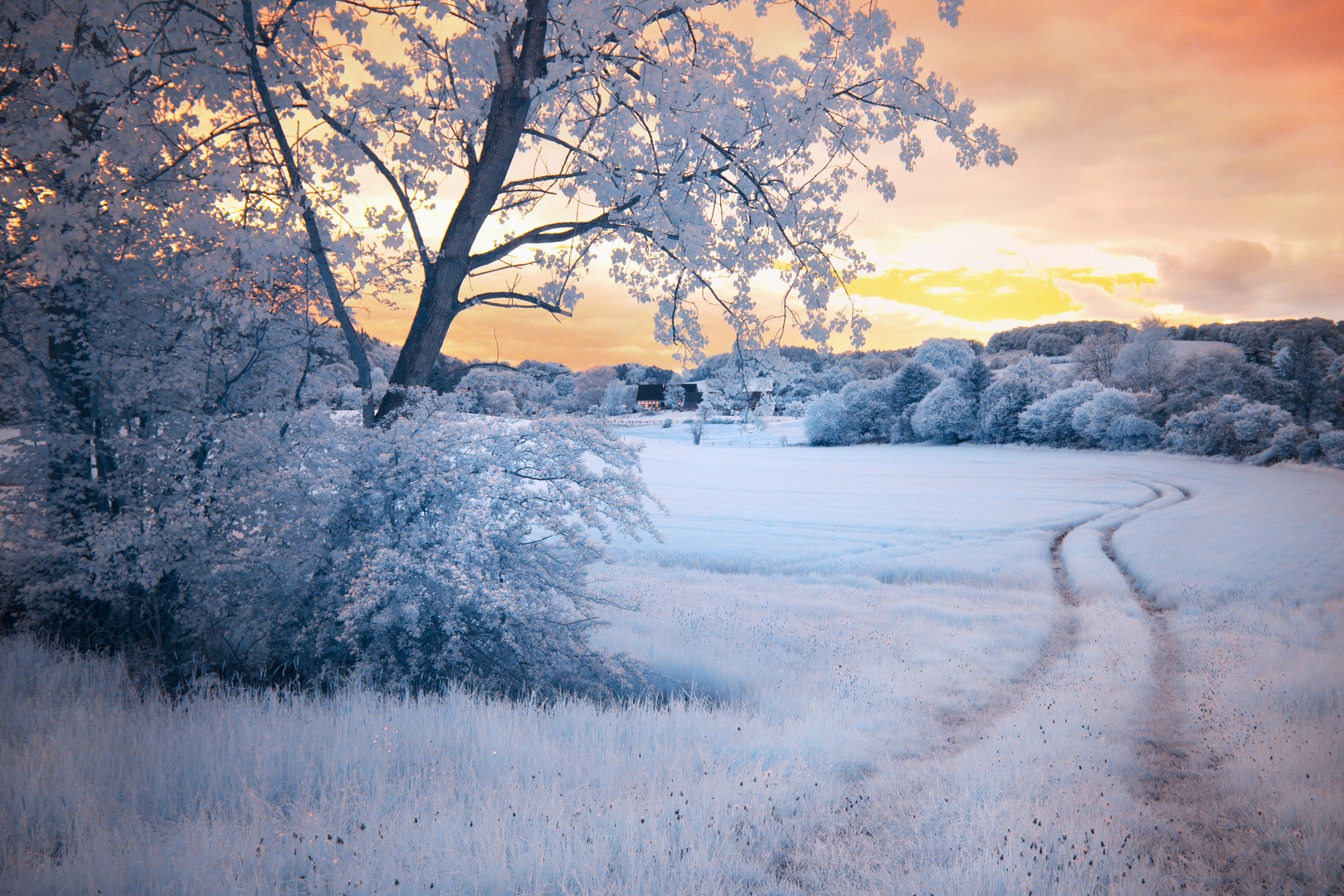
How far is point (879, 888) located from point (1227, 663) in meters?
8.84

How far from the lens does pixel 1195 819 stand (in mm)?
5121

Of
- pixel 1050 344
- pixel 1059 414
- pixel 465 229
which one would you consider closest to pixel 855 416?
pixel 1059 414

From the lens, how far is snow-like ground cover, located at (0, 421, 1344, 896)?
345 centimetres

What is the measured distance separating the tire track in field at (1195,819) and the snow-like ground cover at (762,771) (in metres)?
0.03

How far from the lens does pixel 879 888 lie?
375 centimetres

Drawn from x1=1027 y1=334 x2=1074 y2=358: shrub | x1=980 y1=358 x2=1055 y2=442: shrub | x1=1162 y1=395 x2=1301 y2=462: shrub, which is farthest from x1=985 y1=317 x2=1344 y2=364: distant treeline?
x1=980 y1=358 x2=1055 y2=442: shrub

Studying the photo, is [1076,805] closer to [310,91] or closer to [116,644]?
[116,644]

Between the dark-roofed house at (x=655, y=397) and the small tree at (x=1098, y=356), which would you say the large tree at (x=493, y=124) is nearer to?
the dark-roofed house at (x=655, y=397)

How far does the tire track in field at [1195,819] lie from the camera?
428cm

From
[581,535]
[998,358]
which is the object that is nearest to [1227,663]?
[581,535]

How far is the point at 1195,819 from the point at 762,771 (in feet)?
11.4

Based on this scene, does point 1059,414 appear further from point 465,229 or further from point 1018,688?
point 465,229

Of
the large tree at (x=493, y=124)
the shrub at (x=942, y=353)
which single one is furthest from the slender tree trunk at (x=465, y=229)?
the shrub at (x=942, y=353)

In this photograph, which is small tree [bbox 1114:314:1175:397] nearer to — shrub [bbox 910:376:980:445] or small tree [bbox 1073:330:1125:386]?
small tree [bbox 1073:330:1125:386]
